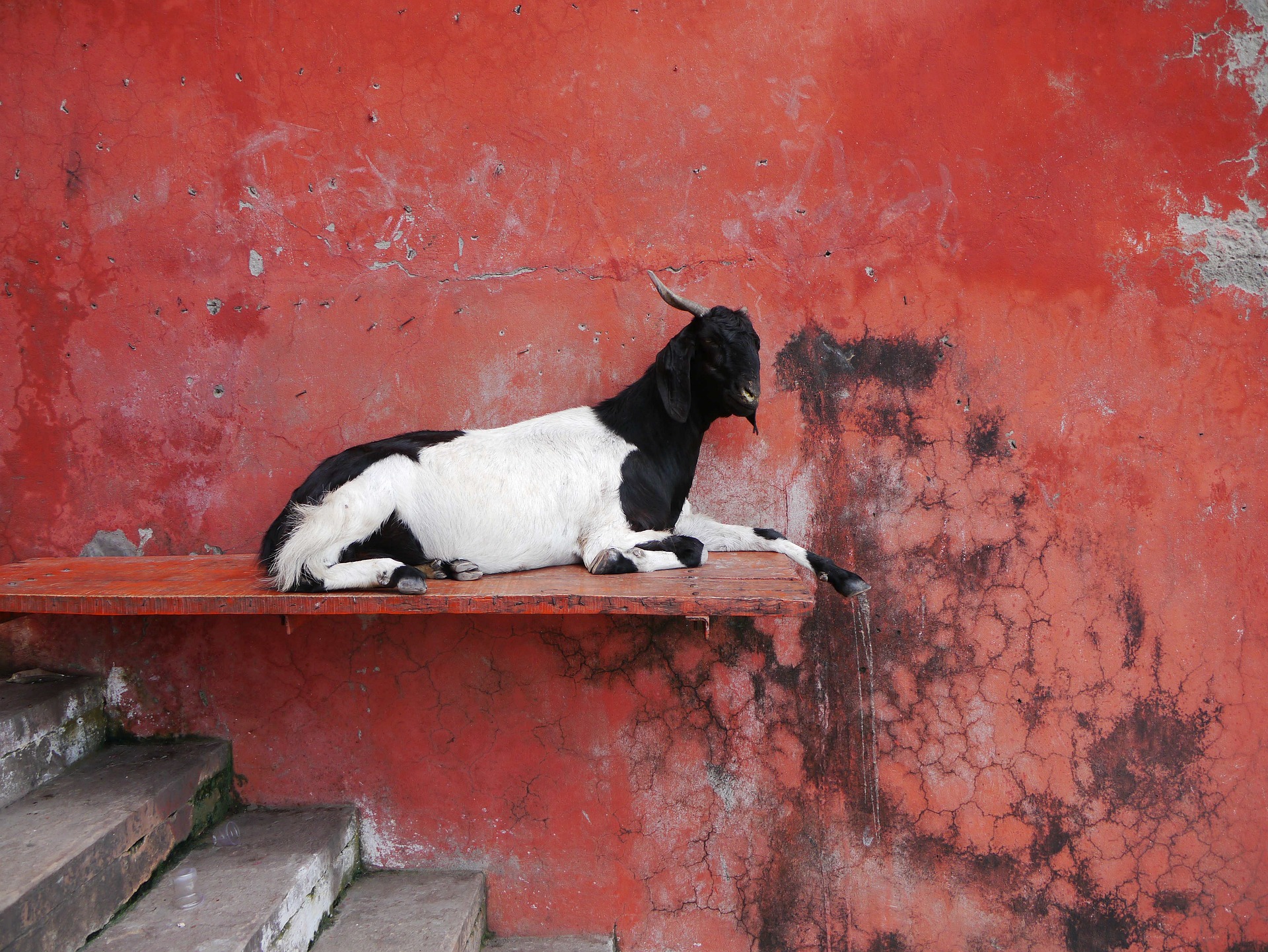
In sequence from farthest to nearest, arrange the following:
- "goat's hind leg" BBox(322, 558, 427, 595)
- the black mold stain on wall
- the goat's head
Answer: the black mold stain on wall, the goat's head, "goat's hind leg" BBox(322, 558, 427, 595)

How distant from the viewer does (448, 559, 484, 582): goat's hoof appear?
2230 mm

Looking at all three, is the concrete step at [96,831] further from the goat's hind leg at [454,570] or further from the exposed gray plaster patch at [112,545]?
the goat's hind leg at [454,570]

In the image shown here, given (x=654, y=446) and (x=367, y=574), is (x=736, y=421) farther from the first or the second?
(x=367, y=574)

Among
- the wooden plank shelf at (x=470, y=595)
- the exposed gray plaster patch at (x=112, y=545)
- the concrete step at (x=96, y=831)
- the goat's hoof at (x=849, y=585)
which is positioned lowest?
the concrete step at (x=96, y=831)

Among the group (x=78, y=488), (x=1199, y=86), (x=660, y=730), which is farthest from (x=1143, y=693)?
(x=78, y=488)

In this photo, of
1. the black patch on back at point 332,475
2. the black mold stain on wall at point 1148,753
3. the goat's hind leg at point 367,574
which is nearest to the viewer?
the goat's hind leg at point 367,574

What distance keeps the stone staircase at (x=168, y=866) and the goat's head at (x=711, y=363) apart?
1.95 metres

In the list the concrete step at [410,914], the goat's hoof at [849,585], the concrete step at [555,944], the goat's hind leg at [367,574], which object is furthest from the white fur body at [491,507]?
the concrete step at [555,944]

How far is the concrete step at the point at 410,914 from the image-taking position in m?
2.31

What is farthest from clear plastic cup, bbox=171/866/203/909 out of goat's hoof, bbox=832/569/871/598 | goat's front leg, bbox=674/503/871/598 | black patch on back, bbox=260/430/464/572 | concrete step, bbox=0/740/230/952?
goat's hoof, bbox=832/569/871/598

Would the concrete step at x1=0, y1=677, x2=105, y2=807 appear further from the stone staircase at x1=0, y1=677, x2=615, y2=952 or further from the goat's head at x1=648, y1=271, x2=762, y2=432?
the goat's head at x1=648, y1=271, x2=762, y2=432

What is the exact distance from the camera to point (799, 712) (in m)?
2.69

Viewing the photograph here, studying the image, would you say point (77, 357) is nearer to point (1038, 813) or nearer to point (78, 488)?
point (78, 488)

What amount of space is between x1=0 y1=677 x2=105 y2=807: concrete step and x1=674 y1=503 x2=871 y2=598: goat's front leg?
7.43ft
